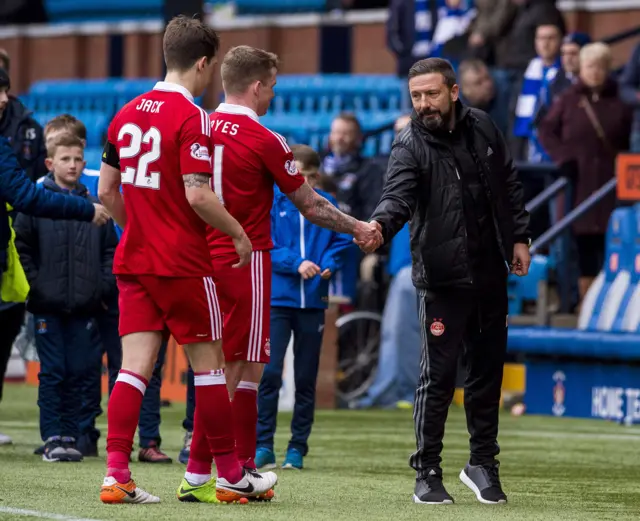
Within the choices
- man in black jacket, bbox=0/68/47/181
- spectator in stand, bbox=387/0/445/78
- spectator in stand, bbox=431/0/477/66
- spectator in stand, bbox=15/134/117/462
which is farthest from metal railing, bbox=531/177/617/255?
spectator in stand, bbox=15/134/117/462

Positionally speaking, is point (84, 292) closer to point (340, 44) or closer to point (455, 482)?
point (455, 482)

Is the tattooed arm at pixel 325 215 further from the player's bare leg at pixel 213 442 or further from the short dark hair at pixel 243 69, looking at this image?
the player's bare leg at pixel 213 442

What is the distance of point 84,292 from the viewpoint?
10359mm

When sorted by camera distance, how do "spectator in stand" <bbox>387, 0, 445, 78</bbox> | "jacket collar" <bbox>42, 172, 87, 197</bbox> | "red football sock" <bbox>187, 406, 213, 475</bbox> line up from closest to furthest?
"red football sock" <bbox>187, 406, 213, 475</bbox>, "jacket collar" <bbox>42, 172, 87, 197</bbox>, "spectator in stand" <bbox>387, 0, 445, 78</bbox>

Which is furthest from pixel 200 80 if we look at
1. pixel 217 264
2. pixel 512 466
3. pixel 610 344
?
pixel 610 344

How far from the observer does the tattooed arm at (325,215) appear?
7.98 meters

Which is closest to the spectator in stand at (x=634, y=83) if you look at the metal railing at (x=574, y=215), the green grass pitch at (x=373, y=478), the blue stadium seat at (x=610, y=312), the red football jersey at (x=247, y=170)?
the metal railing at (x=574, y=215)

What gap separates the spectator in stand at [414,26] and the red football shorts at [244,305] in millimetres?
11278

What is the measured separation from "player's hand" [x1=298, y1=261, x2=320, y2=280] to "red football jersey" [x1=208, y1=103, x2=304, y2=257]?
6.20 feet

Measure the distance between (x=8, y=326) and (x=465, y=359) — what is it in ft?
13.2

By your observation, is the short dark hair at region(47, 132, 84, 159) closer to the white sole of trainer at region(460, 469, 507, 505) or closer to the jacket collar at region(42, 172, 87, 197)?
the jacket collar at region(42, 172, 87, 197)

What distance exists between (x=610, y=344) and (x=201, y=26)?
6.95 metres

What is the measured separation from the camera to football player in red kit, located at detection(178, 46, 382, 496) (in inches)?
315

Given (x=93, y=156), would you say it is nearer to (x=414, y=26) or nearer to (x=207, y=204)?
(x=414, y=26)
